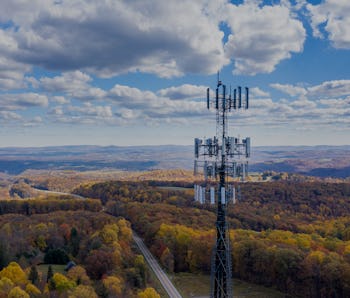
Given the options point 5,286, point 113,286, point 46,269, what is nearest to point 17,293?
point 5,286

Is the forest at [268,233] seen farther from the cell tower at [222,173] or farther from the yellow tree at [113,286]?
the cell tower at [222,173]

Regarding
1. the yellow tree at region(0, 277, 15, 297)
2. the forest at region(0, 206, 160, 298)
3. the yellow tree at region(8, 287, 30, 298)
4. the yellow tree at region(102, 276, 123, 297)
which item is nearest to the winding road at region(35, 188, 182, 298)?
the forest at region(0, 206, 160, 298)

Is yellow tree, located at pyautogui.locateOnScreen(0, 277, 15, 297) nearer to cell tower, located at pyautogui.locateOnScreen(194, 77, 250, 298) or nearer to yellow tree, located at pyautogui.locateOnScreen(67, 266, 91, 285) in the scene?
yellow tree, located at pyautogui.locateOnScreen(67, 266, 91, 285)

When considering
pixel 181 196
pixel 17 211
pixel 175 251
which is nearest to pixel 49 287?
pixel 175 251

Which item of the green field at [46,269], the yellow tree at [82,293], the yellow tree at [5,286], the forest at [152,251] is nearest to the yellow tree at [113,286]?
the forest at [152,251]

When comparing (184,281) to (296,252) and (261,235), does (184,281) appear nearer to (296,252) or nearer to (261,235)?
(296,252)

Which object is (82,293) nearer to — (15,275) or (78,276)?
(78,276)
